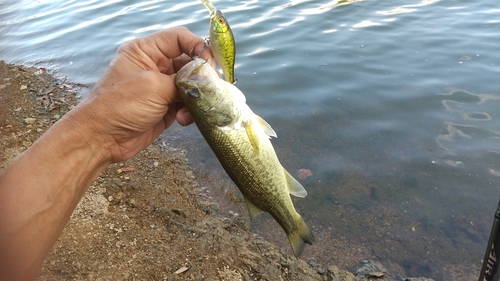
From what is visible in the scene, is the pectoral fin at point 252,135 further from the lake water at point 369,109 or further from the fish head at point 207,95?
the lake water at point 369,109

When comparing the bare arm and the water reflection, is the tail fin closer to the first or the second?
the bare arm

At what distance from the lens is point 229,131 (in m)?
2.72

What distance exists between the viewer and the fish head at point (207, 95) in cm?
262

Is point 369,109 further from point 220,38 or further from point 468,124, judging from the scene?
point 220,38

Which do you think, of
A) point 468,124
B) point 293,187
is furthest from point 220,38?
point 468,124

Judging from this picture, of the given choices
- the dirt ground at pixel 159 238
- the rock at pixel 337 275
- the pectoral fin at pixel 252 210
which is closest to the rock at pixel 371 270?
the dirt ground at pixel 159 238

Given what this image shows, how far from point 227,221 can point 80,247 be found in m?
1.67

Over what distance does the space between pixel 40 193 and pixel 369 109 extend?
219 inches

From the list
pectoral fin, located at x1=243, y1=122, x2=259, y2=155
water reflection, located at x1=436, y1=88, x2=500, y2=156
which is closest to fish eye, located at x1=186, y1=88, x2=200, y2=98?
pectoral fin, located at x1=243, y1=122, x2=259, y2=155

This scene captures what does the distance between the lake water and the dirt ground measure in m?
0.32

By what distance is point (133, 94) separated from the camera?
8.98 ft

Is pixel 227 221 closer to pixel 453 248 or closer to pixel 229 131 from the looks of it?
pixel 229 131

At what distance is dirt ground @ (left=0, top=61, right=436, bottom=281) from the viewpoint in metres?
3.77

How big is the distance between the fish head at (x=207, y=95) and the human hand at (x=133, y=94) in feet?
0.69
